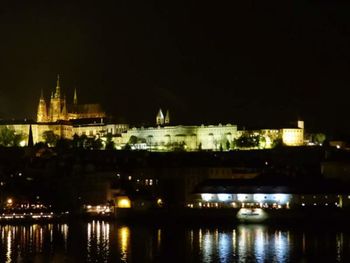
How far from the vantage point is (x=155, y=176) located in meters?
42.6

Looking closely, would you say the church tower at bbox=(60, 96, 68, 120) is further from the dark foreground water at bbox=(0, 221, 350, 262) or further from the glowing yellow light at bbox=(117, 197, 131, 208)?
the dark foreground water at bbox=(0, 221, 350, 262)

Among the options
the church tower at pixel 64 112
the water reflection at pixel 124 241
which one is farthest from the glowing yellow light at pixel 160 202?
the church tower at pixel 64 112

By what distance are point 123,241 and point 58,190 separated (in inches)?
502

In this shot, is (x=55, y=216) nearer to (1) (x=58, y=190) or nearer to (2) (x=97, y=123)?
(1) (x=58, y=190)

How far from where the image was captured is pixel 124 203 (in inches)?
1460

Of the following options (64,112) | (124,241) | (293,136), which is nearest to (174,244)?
(124,241)

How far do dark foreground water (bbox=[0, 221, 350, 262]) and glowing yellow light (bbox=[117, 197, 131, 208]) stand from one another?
4374 millimetres

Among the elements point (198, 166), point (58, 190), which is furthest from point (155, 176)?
A: point (58, 190)

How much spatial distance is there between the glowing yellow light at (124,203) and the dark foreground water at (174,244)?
14.3 ft

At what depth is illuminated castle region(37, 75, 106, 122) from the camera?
83062 millimetres

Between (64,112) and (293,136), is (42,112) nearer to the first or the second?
(64,112)

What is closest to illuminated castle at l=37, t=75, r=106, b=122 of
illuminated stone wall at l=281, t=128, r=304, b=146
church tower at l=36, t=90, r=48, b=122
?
church tower at l=36, t=90, r=48, b=122

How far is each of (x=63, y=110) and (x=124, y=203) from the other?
159 ft

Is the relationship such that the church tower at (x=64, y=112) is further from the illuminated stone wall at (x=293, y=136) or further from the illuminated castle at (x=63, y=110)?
the illuminated stone wall at (x=293, y=136)
